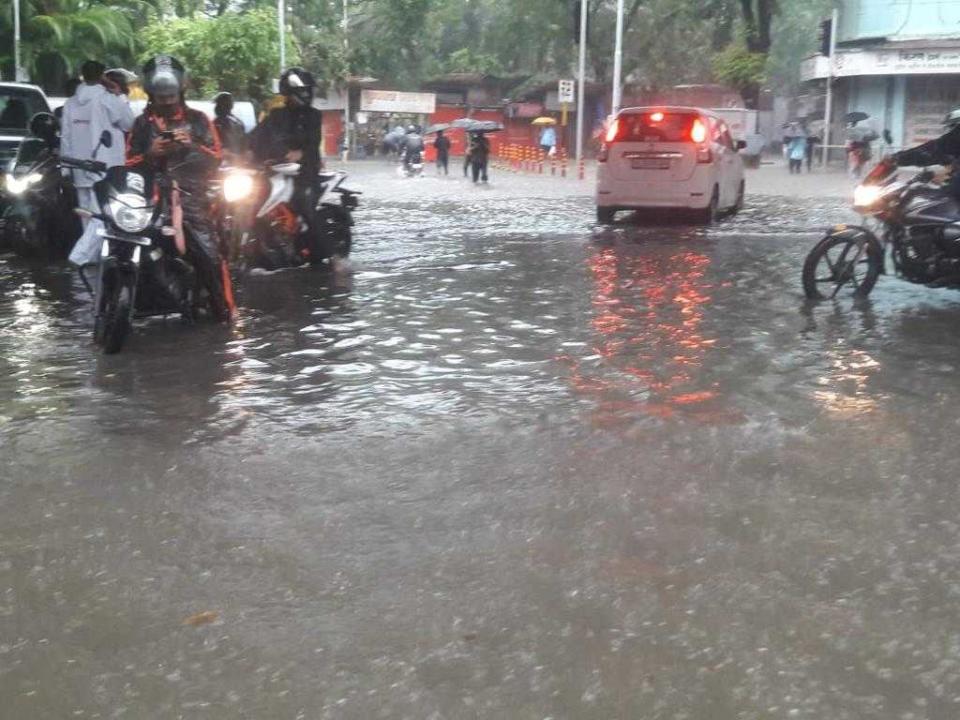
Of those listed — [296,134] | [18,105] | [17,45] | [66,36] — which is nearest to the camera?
[296,134]

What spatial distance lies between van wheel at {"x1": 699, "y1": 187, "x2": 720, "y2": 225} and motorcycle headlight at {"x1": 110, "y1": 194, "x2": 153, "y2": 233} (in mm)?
11513

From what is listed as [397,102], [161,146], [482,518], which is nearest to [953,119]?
[161,146]

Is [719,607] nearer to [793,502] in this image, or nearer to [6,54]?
[793,502]

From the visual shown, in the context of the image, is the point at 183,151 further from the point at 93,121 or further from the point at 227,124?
the point at 227,124

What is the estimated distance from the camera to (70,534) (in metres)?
4.61

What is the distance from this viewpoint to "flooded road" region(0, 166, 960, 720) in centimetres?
343

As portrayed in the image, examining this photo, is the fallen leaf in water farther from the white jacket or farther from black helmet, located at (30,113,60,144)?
black helmet, located at (30,113,60,144)

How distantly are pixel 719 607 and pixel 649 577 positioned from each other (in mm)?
320

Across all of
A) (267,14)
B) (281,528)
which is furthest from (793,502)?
(267,14)

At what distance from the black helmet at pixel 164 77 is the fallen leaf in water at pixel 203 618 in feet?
18.6

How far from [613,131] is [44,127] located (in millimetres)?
8487

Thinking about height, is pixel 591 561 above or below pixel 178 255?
below

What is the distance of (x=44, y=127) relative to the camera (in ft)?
41.6

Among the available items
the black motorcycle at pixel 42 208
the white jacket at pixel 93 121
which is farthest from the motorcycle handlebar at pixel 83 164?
the black motorcycle at pixel 42 208
